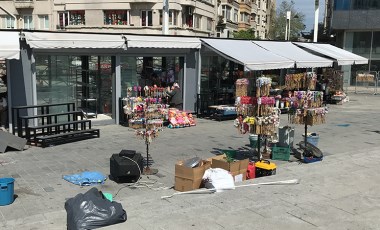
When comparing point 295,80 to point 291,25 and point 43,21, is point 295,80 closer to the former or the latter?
point 43,21

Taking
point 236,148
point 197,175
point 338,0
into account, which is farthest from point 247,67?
point 338,0

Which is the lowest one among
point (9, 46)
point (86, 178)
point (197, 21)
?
point (86, 178)

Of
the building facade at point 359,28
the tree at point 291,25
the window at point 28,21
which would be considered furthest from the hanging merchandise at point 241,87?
the tree at point 291,25

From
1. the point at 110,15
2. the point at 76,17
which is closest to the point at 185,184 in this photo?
the point at 110,15

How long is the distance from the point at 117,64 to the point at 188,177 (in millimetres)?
8508

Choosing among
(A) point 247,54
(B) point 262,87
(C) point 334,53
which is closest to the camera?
(B) point 262,87

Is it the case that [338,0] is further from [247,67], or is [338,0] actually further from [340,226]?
[340,226]

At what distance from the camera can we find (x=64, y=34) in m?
13.5

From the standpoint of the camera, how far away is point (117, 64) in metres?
15.7

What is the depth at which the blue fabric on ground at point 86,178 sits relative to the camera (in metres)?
8.77

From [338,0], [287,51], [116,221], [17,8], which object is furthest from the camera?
[17,8]

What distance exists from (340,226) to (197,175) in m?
2.88

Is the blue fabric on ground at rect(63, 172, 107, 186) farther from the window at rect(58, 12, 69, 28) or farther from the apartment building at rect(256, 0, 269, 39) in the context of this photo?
the apartment building at rect(256, 0, 269, 39)

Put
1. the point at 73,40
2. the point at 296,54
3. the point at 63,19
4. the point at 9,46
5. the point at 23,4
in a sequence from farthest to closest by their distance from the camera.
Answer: the point at 23,4
the point at 63,19
the point at 296,54
the point at 73,40
the point at 9,46
